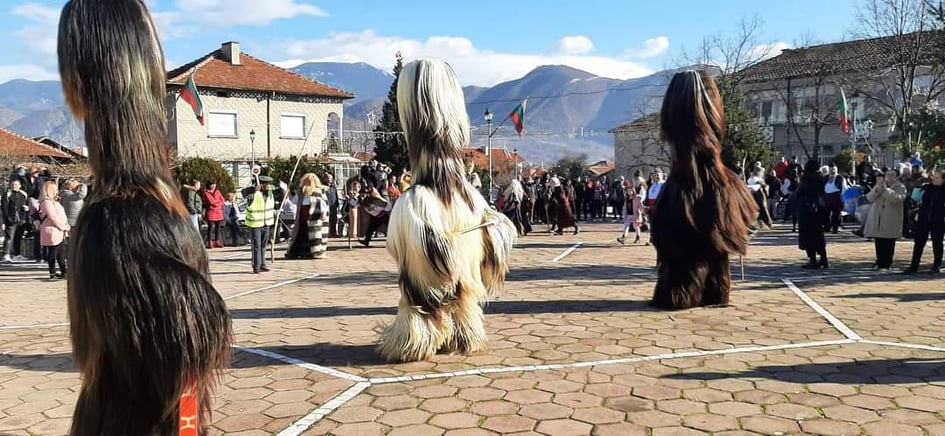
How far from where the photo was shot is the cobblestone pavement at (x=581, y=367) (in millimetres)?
4375

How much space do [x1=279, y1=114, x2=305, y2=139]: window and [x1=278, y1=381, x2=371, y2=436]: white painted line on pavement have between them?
4346 cm

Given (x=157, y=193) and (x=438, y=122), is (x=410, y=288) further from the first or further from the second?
(x=157, y=193)

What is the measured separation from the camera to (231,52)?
152 ft

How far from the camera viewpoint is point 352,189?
1933cm

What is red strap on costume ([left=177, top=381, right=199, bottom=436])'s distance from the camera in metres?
2.31

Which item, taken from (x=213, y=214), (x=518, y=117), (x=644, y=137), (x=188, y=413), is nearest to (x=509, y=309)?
(x=188, y=413)

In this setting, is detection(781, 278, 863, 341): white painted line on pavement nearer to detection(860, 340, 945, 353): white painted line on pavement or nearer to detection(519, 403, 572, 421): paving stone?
Result: detection(860, 340, 945, 353): white painted line on pavement

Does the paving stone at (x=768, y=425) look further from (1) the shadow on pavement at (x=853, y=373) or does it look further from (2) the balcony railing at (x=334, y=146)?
(2) the balcony railing at (x=334, y=146)

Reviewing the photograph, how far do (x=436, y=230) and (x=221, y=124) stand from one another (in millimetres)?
42072

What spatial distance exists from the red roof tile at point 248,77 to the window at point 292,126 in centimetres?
169

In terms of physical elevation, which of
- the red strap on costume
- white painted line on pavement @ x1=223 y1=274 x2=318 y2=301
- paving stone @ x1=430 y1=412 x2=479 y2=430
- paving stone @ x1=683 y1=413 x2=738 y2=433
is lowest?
paving stone @ x1=430 y1=412 x2=479 y2=430

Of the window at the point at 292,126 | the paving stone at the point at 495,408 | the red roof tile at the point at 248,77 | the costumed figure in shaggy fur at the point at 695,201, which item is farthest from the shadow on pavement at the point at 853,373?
the window at the point at 292,126

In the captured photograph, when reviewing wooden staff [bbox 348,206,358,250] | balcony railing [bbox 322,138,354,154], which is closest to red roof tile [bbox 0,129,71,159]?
balcony railing [bbox 322,138,354,154]

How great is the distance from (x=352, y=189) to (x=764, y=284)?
1218 centimetres
